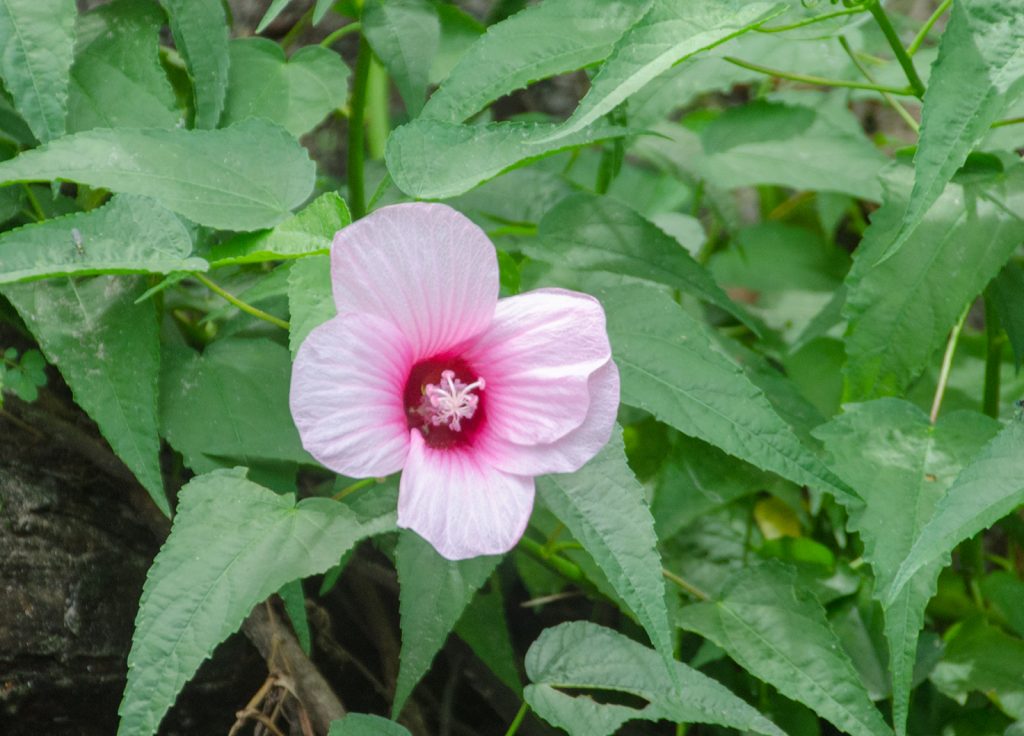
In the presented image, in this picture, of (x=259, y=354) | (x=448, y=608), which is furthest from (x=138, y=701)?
(x=259, y=354)

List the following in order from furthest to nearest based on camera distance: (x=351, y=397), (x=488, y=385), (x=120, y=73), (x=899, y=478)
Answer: (x=120, y=73)
(x=899, y=478)
(x=488, y=385)
(x=351, y=397)

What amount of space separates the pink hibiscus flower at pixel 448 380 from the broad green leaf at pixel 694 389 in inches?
4.0

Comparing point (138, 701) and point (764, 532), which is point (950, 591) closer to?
point (764, 532)

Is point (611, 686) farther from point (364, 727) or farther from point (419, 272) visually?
point (419, 272)

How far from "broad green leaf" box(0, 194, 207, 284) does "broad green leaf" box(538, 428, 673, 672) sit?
352 millimetres

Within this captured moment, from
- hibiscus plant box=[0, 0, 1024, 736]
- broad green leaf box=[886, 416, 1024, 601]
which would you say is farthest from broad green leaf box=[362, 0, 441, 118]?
broad green leaf box=[886, 416, 1024, 601]

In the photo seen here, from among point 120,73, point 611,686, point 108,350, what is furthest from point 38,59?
point 611,686

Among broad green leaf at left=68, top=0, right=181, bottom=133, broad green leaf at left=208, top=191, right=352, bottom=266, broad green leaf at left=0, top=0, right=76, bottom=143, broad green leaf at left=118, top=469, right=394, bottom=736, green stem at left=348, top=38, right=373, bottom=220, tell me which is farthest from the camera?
green stem at left=348, top=38, right=373, bottom=220

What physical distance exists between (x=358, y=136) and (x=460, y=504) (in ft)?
2.00

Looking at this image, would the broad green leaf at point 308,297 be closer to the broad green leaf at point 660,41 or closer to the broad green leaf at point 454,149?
the broad green leaf at point 454,149

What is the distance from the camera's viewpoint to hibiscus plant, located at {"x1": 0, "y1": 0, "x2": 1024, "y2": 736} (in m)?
0.95

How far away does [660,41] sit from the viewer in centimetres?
100

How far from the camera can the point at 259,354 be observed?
1203 millimetres

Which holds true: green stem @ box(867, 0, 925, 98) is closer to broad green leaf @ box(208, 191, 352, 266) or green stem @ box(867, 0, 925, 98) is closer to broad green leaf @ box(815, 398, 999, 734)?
broad green leaf @ box(815, 398, 999, 734)
